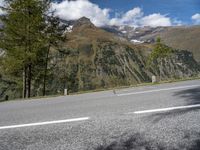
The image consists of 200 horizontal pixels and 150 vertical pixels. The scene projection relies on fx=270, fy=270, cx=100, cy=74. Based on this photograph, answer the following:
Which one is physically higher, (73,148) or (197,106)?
(197,106)

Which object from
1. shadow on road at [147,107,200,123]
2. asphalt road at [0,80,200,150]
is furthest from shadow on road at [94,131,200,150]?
shadow on road at [147,107,200,123]

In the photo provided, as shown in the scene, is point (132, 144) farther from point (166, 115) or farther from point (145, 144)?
point (166, 115)

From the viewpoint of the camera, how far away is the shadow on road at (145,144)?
380cm

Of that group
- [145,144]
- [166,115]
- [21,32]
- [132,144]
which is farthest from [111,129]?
[21,32]

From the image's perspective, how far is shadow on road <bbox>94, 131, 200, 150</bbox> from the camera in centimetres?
380

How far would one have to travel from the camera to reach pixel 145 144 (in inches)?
157

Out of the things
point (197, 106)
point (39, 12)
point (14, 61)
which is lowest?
point (197, 106)

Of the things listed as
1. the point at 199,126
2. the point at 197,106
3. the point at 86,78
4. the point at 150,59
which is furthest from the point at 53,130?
Result: the point at 86,78

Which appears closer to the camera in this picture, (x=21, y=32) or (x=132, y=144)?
(x=132, y=144)

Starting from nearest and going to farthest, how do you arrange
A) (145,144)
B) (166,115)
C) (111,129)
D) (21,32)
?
(145,144) < (111,129) < (166,115) < (21,32)

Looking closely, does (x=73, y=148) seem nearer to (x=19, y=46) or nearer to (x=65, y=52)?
(x=19, y=46)

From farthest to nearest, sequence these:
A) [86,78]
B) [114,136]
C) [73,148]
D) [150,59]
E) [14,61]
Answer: [86,78], [150,59], [14,61], [114,136], [73,148]

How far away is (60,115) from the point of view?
6590 mm

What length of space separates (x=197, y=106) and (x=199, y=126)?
1.69m
